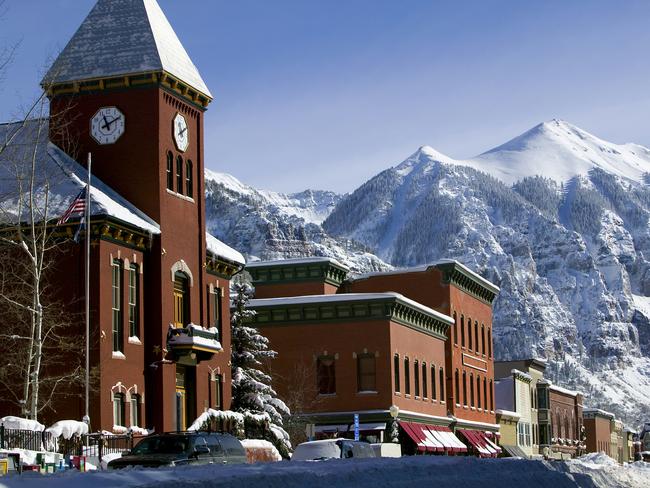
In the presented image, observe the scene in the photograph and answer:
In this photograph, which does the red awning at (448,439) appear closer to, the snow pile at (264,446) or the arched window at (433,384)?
the arched window at (433,384)

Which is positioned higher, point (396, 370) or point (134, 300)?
point (134, 300)

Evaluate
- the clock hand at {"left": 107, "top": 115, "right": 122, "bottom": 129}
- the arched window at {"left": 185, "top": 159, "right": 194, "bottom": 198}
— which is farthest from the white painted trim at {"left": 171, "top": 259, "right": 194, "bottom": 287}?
the clock hand at {"left": 107, "top": 115, "right": 122, "bottom": 129}

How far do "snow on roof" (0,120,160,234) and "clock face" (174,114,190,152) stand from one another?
363cm

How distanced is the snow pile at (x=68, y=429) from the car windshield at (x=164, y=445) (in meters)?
10.3

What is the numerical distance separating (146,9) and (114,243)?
430 inches

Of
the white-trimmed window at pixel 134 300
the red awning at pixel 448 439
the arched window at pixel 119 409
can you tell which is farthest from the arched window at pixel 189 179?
the red awning at pixel 448 439

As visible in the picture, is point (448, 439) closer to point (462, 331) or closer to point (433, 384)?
point (433, 384)

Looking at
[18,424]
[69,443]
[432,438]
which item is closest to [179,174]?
[69,443]

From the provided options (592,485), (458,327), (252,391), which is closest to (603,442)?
(458,327)

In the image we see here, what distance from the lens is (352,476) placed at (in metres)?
25.0

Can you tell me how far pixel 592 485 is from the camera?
3347 cm

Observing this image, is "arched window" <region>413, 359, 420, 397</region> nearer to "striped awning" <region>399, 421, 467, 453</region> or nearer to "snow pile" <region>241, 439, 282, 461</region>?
"striped awning" <region>399, 421, 467, 453</region>

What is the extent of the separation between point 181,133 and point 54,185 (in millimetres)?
6356

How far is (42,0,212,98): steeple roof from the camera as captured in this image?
49906 mm
